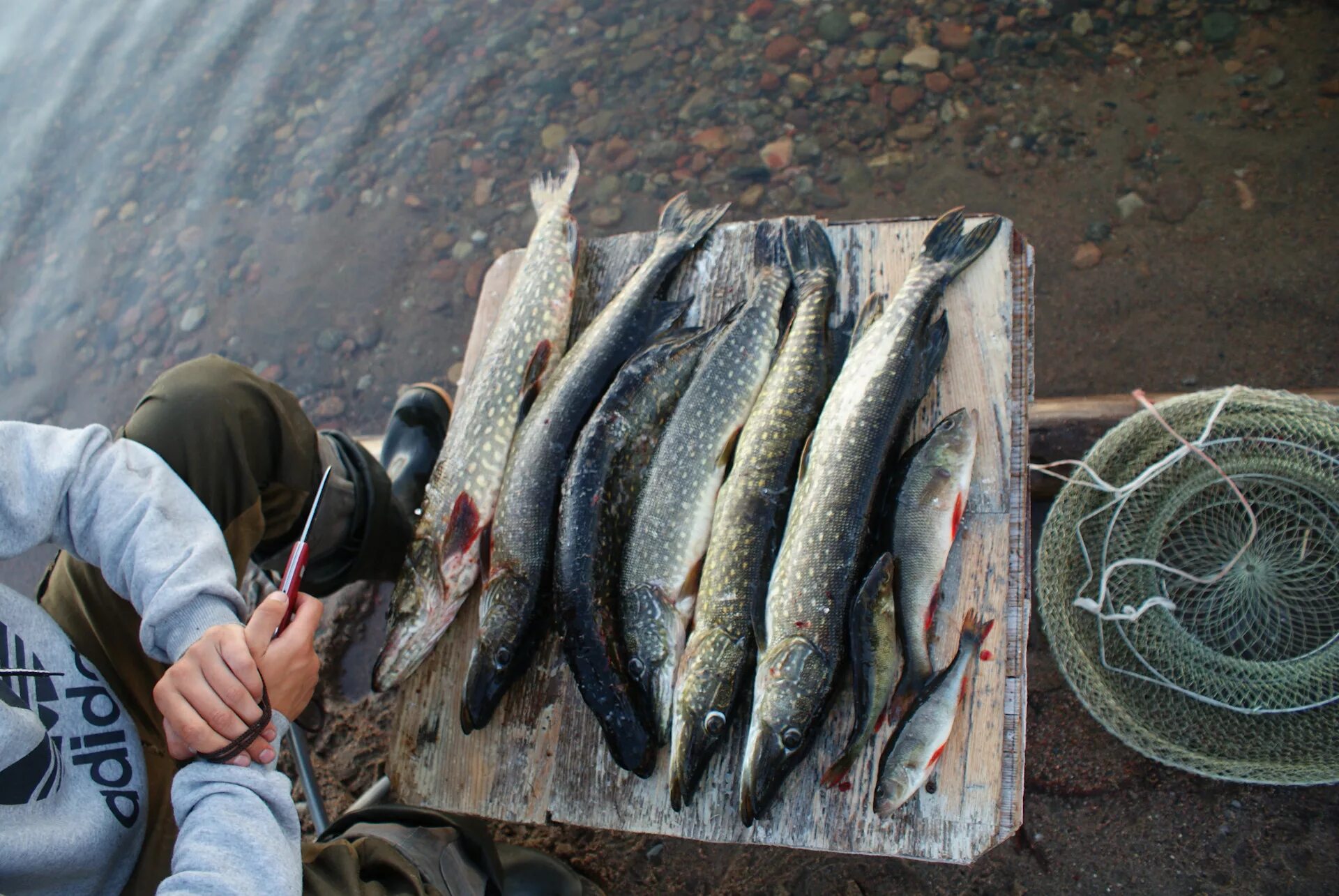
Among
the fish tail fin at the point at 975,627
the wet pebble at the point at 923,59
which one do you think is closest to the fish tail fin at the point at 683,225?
the fish tail fin at the point at 975,627

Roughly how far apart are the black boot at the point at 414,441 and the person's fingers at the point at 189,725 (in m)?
1.83

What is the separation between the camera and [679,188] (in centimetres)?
529

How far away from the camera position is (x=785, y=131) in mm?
5211

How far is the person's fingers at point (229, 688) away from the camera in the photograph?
6.04 feet

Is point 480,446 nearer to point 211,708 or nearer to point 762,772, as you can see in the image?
point 211,708

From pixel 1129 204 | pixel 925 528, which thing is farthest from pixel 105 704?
pixel 1129 204

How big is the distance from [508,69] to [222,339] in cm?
293

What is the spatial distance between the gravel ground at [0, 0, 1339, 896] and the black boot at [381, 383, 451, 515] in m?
0.76

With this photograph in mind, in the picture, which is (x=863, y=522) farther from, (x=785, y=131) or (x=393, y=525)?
(x=785, y=131)

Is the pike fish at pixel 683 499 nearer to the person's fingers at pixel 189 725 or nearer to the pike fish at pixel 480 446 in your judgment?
the pike fish at pixel 480 446

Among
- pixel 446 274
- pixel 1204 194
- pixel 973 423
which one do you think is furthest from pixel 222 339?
pixel 1204 194

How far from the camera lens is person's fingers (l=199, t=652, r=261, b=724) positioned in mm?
1841

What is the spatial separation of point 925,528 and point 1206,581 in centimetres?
112

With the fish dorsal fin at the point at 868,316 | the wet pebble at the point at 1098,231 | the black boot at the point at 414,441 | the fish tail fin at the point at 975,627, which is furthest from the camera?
the wet pebble at the point at 1098,231
